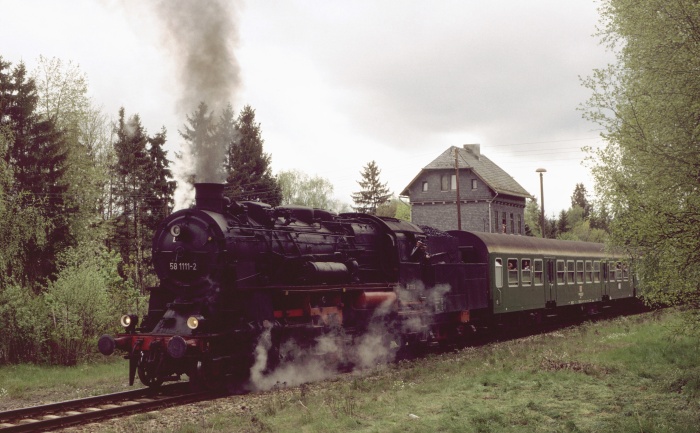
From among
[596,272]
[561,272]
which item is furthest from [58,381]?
[596,272]

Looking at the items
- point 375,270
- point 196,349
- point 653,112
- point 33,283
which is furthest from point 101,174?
point 653,112

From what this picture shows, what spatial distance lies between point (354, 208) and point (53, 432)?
240 ft

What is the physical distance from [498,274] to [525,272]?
2269 millimetres

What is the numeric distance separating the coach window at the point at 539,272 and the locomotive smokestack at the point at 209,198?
49.0 feet

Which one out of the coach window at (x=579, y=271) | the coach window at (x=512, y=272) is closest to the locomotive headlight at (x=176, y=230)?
the coach window at (x=512, y=272)

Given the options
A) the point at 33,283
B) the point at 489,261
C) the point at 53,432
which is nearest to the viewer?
the point at 53,432

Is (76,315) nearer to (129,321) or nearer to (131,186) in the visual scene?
(129,321)

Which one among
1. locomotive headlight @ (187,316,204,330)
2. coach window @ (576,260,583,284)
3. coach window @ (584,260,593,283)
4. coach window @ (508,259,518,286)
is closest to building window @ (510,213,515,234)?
coach window @ (584,260,593,283)

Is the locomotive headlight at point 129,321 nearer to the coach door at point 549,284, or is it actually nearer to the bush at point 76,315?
the bush at point 76,315

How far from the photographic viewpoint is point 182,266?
1394 centimetres

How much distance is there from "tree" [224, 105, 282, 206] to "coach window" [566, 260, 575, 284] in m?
27.1

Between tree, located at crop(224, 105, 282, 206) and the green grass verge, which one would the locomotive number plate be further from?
tree, located at crop(224, 105, 282, 206)

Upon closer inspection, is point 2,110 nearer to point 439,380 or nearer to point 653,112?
point 439,380

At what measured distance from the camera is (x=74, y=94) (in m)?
31.7
